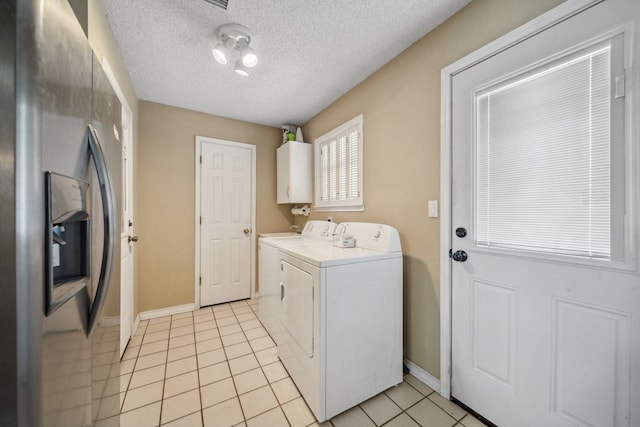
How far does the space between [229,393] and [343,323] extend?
921 millimetres

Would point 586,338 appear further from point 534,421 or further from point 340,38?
point 340,38

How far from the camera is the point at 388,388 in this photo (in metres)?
1.62

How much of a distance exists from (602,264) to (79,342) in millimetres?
1825

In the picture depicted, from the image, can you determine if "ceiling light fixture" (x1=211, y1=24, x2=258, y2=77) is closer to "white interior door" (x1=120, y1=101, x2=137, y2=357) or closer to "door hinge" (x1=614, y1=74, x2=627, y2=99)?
"white interior door" (x1=120, y1=101, x2=137, y2=357)

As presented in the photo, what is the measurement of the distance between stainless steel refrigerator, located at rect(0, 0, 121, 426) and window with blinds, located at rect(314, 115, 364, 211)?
6.07 ft

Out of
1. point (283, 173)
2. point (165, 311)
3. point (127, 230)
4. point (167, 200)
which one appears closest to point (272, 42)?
point (283, 173)

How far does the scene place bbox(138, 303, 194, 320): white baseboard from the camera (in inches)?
104

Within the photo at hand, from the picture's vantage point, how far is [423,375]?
167 centimetres

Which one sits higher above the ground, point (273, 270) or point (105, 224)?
point (105, 224)

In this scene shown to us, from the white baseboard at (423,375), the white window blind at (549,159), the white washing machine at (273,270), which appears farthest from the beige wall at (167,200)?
the white window blind at (549,159)

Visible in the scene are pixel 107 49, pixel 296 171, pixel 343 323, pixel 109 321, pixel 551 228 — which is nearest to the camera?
pixel 109 321

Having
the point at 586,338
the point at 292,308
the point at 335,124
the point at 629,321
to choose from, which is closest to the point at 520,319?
the point at 586,338

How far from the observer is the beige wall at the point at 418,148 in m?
1.43

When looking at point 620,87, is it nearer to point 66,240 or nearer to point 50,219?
point 50,219
